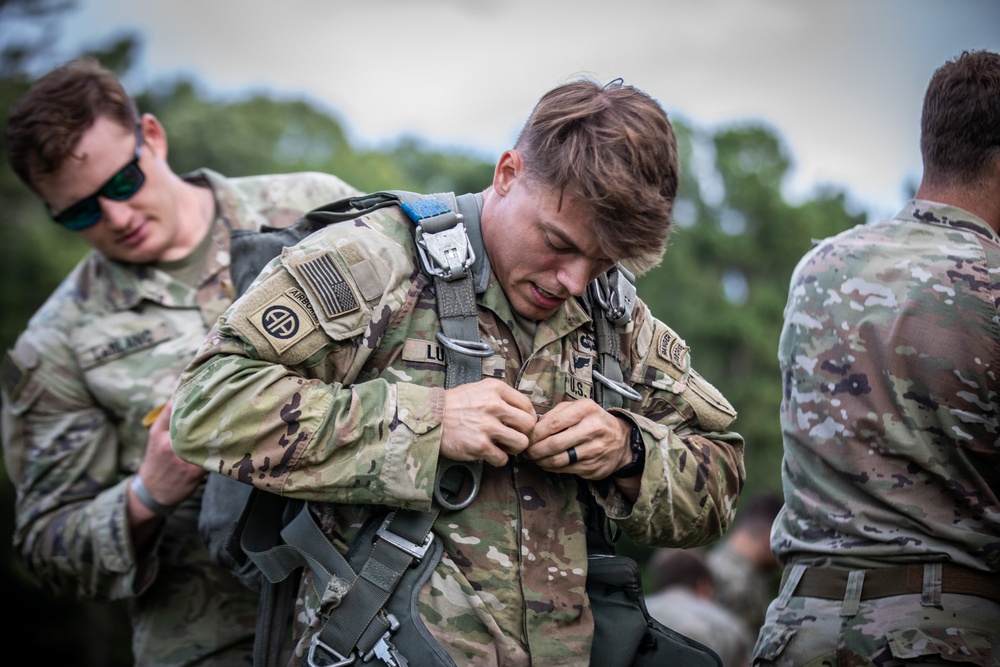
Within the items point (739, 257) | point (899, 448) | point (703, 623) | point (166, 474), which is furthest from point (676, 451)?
point (739, 257)

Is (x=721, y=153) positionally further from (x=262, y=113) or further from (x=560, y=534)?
(x=560, y=534)

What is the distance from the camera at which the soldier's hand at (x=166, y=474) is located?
3998 mm

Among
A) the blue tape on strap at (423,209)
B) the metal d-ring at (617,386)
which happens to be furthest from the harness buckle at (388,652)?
the blue tape on strap at (423,209)

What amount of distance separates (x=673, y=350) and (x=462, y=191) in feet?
94.3

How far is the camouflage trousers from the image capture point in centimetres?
315

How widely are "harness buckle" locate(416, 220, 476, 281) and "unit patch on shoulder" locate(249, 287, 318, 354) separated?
402 mm

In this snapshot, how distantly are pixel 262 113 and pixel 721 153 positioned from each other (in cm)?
1631

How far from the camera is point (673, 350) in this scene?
3.47 metres

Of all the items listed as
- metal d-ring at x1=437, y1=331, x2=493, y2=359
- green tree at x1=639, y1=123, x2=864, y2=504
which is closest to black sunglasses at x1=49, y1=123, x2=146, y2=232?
metal d-ring at x1=437, y1=331, x2=493, y2=359

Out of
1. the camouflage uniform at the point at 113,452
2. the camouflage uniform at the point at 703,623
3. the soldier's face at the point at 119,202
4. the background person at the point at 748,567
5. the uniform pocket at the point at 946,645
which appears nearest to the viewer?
the uniform pocket at the point at 946,645

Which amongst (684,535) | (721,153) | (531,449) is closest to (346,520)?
(531,449)

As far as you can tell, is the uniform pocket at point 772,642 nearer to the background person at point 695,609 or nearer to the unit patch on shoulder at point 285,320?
the unit patch on shoulder at point 285,320

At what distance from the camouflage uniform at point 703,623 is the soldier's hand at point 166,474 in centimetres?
407

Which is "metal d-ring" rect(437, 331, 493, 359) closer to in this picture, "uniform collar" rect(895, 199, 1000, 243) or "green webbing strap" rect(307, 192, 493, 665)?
"green webbing strap" rect(307, 192, 493, 665)
